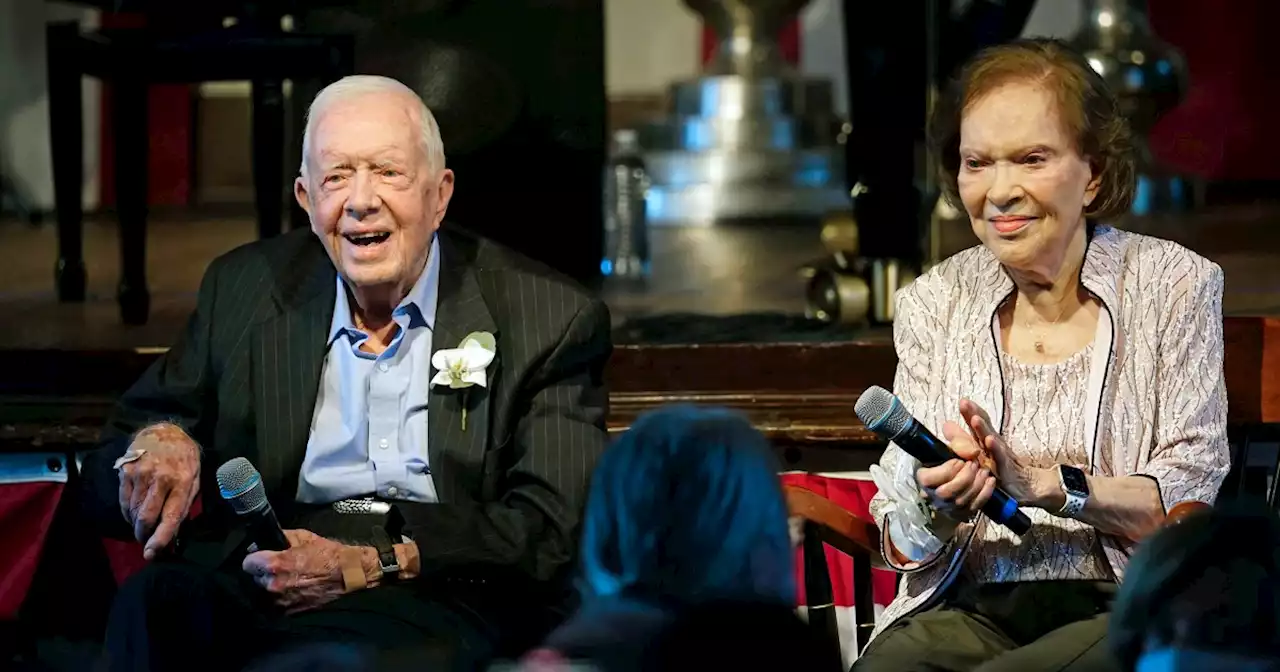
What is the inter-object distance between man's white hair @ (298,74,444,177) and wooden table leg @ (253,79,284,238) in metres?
1.53

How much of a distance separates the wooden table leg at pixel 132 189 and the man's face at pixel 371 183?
1.68m

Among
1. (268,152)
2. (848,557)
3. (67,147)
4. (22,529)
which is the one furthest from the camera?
(67,147)

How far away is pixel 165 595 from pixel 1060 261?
4.07ft

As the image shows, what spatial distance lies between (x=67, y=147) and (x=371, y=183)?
6.54 ft

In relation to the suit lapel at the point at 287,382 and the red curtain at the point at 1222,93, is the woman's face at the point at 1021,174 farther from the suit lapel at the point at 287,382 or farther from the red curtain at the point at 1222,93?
the red curtain at the point at 1222,93

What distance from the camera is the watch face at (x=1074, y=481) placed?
2105mm

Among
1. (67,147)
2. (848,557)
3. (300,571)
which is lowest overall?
(848,557)

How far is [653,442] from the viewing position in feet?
5.15

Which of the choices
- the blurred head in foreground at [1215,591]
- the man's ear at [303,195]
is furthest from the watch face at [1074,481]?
the man's ear at [303,195]

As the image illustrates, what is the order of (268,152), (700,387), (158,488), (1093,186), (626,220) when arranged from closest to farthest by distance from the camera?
(158,488)
(1093,186)
(700,387)
(268,152)
(626,220)

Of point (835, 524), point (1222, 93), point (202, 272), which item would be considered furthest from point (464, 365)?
point (1222, 93)

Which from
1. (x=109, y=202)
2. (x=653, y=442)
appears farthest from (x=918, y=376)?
(x=109, y=202)

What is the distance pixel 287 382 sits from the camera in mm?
2312

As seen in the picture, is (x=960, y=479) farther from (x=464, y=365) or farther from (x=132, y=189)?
(x=132, y=189)
